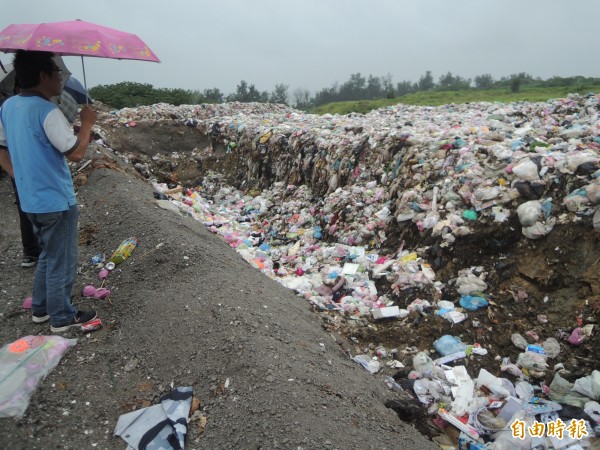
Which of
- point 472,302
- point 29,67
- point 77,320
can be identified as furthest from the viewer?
point 472,302

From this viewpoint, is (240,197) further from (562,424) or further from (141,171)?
(562,424)

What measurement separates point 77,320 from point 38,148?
1.23 meters

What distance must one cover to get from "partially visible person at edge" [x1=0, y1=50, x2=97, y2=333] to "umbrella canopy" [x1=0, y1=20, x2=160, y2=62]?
0.27 ft

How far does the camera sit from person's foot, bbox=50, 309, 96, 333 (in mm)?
2656

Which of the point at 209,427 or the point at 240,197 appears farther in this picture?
the point at 240,197

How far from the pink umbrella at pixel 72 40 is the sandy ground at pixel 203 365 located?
68.1 inches

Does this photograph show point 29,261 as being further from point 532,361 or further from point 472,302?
point 532,361

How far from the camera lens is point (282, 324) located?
9.61ft

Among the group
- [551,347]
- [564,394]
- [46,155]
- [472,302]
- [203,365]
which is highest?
[46,155]

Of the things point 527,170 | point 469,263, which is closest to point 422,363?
point 469,263

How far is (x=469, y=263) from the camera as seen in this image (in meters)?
3.86

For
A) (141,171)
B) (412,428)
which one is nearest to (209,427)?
(412,428)

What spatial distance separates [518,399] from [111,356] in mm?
2891

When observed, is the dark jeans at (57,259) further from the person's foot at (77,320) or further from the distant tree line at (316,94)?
the distant tree line at (316,94)
